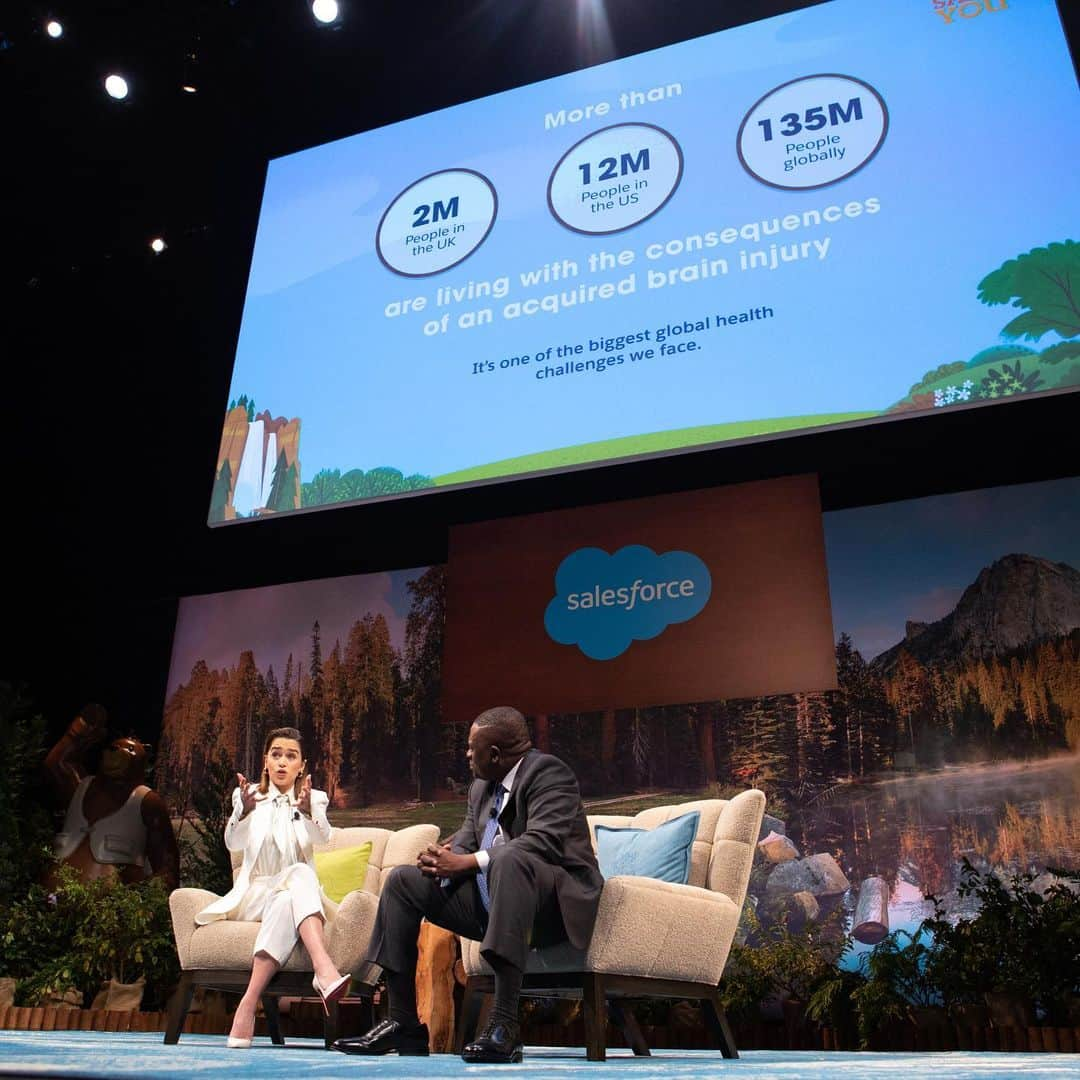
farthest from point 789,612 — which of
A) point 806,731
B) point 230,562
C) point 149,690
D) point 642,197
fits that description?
point 149,690

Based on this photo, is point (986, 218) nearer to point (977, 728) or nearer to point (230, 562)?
point (977, 728)

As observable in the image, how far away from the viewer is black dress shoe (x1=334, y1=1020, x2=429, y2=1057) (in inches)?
101

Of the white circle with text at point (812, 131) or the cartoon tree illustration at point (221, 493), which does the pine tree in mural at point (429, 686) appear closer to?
the cartoon tree illustration at point (221, 493)

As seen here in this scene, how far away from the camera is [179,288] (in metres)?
6.42

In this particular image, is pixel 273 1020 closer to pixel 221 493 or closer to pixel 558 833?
pixel 558 833

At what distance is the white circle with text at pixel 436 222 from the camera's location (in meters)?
4.95

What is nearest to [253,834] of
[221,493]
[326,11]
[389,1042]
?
[389,1042]

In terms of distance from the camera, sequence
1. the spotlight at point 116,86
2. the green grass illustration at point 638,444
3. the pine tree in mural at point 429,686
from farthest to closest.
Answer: the pine tree in mural at point 429,686, the spotlight at point 116,86, the green grass illustration at point 638,444

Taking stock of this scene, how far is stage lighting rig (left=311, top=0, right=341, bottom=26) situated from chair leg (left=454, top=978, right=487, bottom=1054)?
442 centimetres

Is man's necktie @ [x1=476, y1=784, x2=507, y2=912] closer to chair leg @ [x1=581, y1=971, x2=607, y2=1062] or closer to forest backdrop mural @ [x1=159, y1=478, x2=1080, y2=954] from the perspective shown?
chair leg @ [x1=581, y1=971, x2=607, y2=1062]

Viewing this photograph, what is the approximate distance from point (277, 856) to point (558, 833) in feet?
4.24

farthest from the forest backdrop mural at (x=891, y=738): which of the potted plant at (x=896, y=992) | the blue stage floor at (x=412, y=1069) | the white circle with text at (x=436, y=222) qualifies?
the blue stage floor at (x=412, y=1069)

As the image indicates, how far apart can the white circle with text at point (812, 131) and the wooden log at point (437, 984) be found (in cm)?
333

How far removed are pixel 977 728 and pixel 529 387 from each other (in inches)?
105
